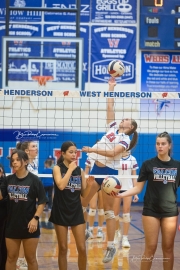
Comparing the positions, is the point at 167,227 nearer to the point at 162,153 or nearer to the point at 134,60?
the point at 162,153

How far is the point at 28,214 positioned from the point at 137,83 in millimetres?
10592

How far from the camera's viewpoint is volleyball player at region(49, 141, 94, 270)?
21.6 ft

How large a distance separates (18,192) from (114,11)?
11.0 m

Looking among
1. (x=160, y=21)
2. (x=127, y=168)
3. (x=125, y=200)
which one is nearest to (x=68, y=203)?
(x=125, y=200)

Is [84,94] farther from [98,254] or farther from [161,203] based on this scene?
[98,254]

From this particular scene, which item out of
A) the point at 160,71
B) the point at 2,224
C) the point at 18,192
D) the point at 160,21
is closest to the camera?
the point at 18,192

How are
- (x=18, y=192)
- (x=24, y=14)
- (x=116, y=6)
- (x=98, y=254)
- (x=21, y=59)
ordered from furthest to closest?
(x=116, y=6), (x=24, y=14), (x=21, y=59), (x=98, y=254), (x=18, y=192)


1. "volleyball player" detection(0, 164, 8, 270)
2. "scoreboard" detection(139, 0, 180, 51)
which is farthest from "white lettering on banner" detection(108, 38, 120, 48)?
"volleyball player" detection(0, 164, 8, 270)

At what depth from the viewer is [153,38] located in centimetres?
1547

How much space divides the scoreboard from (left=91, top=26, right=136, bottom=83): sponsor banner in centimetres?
84

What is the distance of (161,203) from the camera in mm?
6379

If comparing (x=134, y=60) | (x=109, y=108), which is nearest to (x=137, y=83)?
(x=134, y=60)

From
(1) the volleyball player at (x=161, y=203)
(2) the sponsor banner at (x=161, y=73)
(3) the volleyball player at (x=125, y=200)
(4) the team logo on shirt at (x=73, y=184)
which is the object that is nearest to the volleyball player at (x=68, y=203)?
(4) the team logo on shirt at (x=73, y=184)

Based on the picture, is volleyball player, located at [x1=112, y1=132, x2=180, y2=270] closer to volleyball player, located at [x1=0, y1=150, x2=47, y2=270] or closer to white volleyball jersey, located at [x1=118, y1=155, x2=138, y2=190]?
volleyball player, located at [x1=0, y1=150, x2=47, y2=270]
